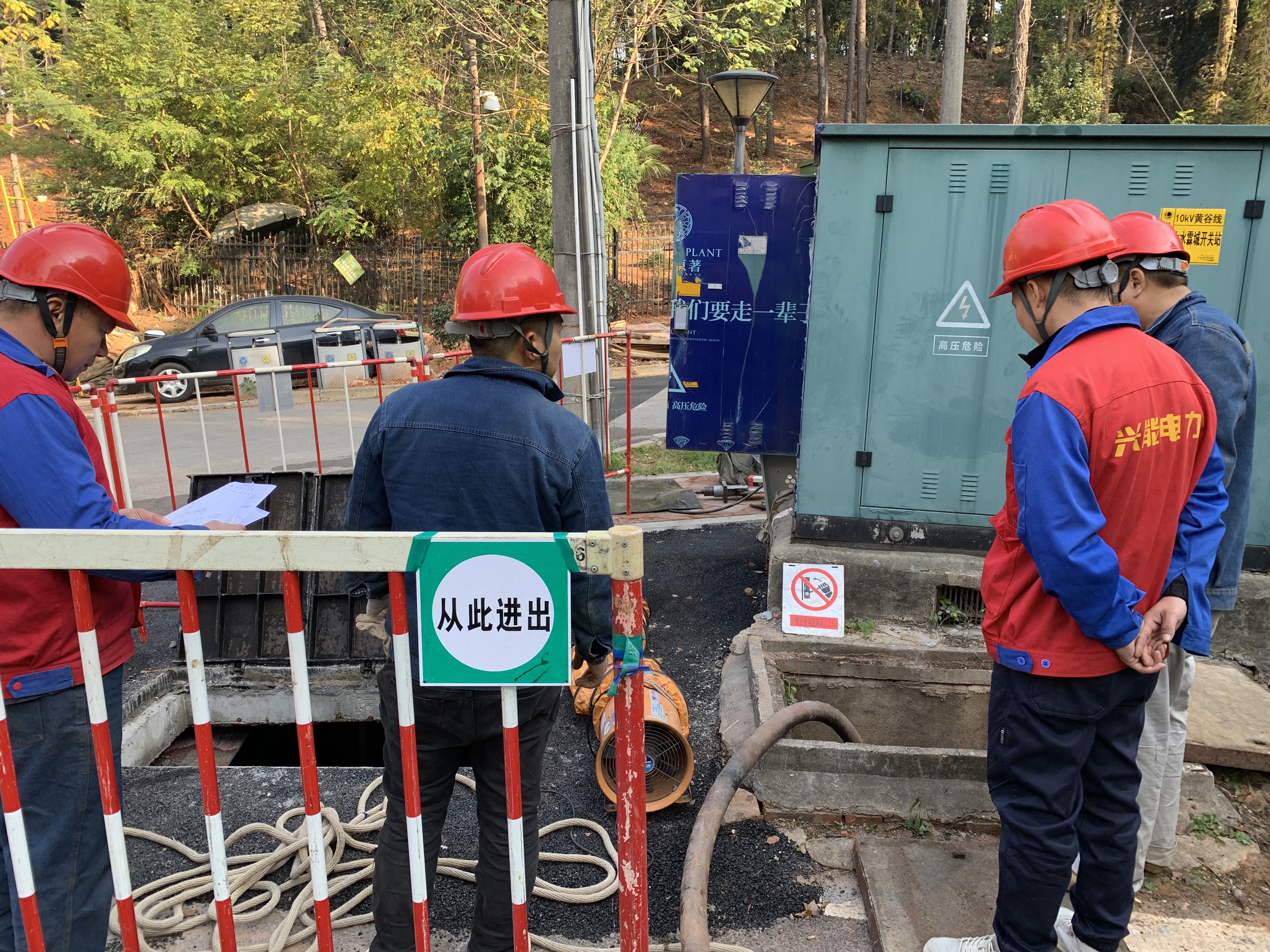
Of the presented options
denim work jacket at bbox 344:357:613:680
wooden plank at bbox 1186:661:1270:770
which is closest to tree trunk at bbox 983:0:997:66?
wooden plank at bbox 1186:661:1270:770

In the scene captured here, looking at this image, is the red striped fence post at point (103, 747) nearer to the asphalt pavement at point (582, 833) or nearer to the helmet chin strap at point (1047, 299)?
the asphalt pavement at point (582, 833)

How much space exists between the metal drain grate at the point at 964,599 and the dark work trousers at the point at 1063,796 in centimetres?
236

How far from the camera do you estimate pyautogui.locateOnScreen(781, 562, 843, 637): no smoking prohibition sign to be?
4727mm

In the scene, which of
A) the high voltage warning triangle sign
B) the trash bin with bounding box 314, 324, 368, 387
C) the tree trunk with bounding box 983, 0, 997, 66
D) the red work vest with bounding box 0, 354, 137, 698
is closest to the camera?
the red work vest with bounding box 0, 354, 137, 698

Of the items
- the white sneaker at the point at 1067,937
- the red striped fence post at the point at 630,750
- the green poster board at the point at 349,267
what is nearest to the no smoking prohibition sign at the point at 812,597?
the white sneaker at the point at 1067,937

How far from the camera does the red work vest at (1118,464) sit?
2.21 metres

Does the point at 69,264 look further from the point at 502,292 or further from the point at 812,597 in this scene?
the point at 812,597

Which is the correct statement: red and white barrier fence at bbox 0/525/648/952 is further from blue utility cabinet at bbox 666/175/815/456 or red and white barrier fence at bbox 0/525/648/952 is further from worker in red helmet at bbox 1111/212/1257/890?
blue utility cabinet at bbox 666/175/815/456

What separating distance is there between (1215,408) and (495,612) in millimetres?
2219

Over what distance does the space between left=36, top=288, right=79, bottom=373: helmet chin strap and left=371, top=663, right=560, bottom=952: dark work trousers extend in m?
1.19

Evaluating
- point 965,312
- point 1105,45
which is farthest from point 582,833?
point 1105,45

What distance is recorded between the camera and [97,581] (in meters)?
2.16

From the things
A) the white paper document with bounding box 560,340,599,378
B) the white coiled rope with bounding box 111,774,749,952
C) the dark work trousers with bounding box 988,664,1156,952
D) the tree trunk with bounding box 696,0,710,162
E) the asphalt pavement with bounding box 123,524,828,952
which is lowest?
the asphalt pavement with bounding box 123,524,828,952

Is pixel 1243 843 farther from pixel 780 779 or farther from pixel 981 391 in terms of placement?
pixel 981 391
